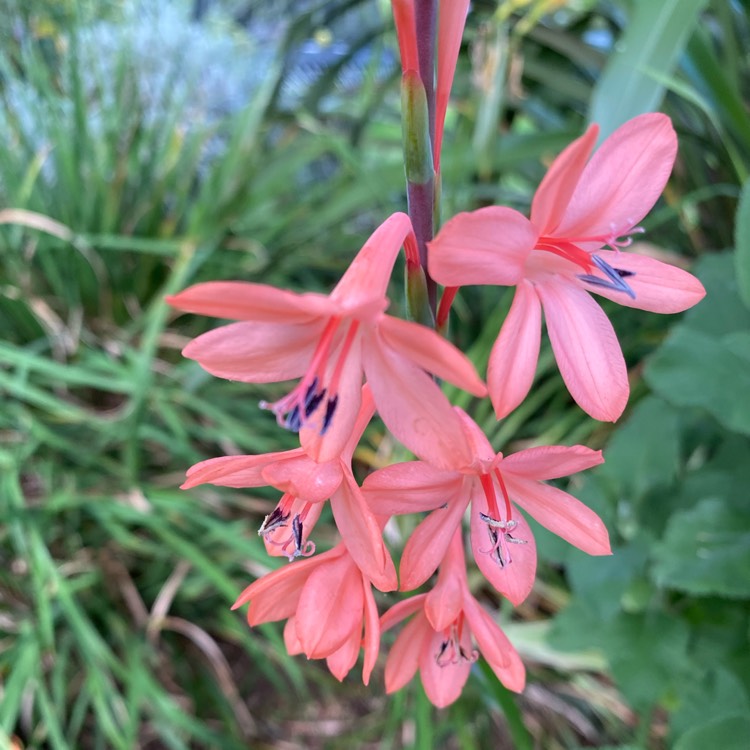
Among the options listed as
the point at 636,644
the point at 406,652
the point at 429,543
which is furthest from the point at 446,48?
the point at 636,644

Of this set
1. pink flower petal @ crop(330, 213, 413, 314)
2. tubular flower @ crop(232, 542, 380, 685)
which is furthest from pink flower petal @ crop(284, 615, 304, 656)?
pink flower petal @ crop(330, 213, 413, 314)

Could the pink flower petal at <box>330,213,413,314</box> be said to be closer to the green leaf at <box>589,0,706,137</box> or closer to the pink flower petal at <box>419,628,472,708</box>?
the pink flower petal at <box>419,628,472,708</box>

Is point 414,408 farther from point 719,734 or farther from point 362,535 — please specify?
point 719,734

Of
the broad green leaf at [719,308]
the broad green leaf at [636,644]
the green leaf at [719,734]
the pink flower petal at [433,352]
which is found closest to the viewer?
the pink flower petal at [433,352]

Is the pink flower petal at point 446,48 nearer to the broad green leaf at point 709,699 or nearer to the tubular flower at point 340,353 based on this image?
the tubular flower at point 340,353

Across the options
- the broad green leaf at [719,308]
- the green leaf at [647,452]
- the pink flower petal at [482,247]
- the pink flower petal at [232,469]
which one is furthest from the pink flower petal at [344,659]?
the broad green leaf at [719,308]

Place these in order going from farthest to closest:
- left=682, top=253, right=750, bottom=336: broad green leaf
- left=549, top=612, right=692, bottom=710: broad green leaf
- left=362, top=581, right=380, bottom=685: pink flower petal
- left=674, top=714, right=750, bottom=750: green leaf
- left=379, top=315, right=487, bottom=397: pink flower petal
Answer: left=682, top=253, right=750, bottom=336: broad green leaf
left=549, top=612, right=692, bottom=710: broad green leaf
left=674, top=714, right=750, bottom=750: green leaf
left=362, top=581, right=380, bottom=685: pink flower petal
left=379, top=315, right=487, bottom=397: pink flower petal
